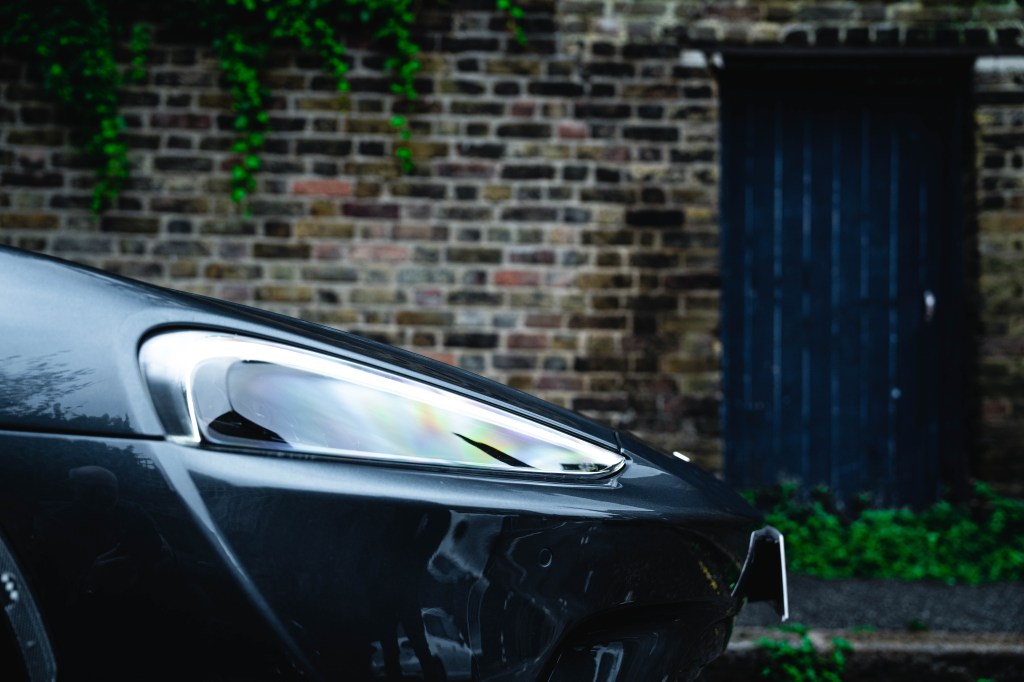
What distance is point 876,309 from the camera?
4062 millimetres

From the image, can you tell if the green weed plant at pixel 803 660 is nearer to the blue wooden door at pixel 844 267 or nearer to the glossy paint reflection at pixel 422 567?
the glossy paint reflection at pixel 422 567

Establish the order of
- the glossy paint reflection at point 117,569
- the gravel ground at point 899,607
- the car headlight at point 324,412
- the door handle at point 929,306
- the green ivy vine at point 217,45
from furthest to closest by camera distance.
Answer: the door handle at point 929,306 → the green ivy vine at point 217,45 → the gravel ground at point 899,607 → the car headlight at point 324,412 → the glossy paint reflection at point 117,569

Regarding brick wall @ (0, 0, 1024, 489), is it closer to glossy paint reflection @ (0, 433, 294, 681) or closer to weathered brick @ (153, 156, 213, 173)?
weathered brick @ (153, 156, 213, 173)

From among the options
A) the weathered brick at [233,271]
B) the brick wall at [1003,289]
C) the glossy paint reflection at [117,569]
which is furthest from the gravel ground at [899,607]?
the weathered brick at [233,271]

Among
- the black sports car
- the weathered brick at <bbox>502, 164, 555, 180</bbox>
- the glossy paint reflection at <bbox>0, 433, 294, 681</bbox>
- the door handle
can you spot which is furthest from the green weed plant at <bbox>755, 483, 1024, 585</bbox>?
the glossy paint reflection at <bbox>0, 433, 294, 681</bbox>

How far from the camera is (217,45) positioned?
3.73 m

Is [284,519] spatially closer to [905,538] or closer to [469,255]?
[469,255]

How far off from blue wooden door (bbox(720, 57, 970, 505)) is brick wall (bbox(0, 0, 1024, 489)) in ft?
0.91

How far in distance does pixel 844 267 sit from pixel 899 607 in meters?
1.87

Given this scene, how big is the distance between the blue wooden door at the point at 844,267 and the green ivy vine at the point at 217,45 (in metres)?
1.53

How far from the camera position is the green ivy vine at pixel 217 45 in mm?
3643

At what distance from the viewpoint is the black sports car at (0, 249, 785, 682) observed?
3.36 ft

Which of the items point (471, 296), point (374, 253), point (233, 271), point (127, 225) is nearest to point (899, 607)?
point (471, 296)

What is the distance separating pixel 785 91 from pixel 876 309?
130cm
